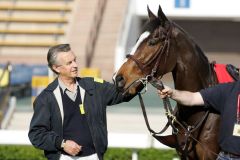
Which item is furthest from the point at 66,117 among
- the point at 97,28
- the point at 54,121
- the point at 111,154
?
the point at 97,28

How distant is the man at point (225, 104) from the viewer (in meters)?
4.05

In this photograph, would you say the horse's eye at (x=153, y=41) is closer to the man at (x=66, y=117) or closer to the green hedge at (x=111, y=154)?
the man at (x=66, y=117)

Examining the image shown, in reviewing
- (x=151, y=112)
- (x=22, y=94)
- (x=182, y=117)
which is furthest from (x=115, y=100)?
(x=22, y=94)

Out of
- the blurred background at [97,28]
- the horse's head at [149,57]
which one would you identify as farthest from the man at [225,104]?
the blurred background at [97,28]

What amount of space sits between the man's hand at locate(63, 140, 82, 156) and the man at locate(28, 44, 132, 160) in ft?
0.16

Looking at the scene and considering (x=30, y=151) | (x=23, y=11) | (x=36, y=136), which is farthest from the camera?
(x=23, y=11)

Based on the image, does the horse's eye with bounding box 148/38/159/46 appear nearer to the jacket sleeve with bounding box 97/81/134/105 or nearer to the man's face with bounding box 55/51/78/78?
the jacket sleeve with bounding box 97/81/134/105

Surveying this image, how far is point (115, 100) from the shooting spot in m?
4.53

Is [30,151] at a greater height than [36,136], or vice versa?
[36,136]

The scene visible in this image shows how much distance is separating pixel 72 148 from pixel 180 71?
931mm

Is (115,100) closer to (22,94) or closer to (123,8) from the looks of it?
(22,94)

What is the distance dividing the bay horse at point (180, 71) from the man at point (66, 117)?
0.27 metres

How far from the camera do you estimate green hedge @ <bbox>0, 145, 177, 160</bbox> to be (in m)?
7.76

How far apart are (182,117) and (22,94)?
9929 mm
